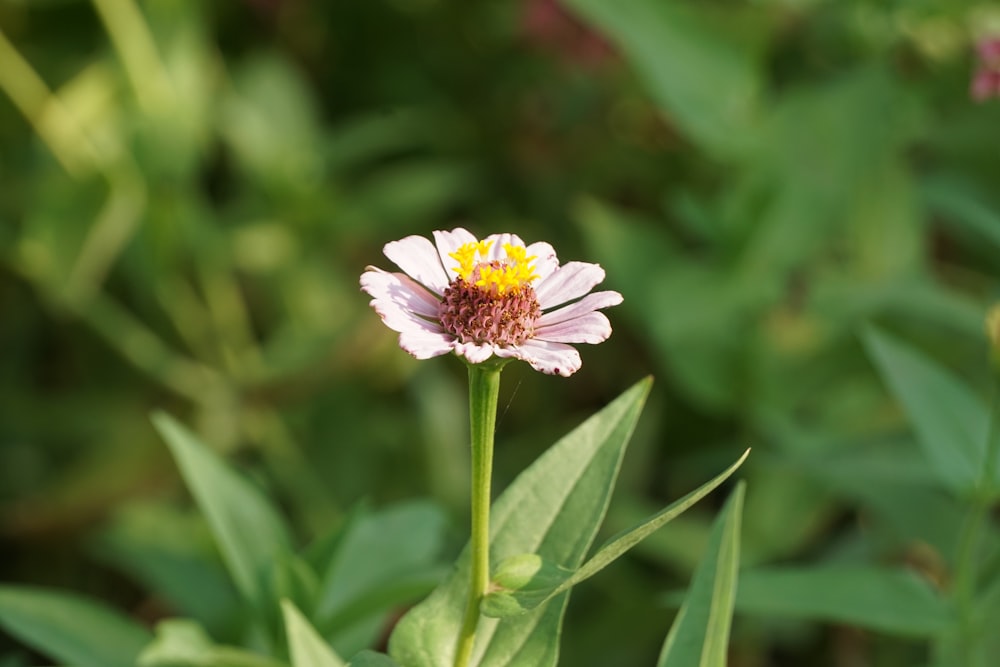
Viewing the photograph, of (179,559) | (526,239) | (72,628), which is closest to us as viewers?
(72,628)

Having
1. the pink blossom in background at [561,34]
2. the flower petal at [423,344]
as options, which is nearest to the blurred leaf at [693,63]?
the pink blossom in background at [561,34]

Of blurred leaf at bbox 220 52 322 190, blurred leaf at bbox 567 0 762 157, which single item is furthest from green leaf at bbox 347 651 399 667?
blurred leaf at bbox 220 52 322 190

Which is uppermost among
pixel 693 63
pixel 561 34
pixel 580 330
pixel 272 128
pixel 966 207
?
pixel 561 34

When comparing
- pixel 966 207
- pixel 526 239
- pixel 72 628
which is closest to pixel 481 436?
pixel 72 628

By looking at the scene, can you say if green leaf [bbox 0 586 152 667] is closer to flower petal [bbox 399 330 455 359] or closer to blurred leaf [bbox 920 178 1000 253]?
flower petal [bbox 399 330 455 359]

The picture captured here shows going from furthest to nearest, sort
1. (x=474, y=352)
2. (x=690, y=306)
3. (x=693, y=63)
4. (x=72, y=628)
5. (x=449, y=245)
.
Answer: (x=693, y=63)
(x=690, y=306)
(x=72, y=628)
(x=449, y=245)
(x=474, y=352)

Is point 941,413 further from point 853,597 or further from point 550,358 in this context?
point 550,358

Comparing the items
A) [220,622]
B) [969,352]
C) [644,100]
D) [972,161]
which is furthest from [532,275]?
[644,100]
